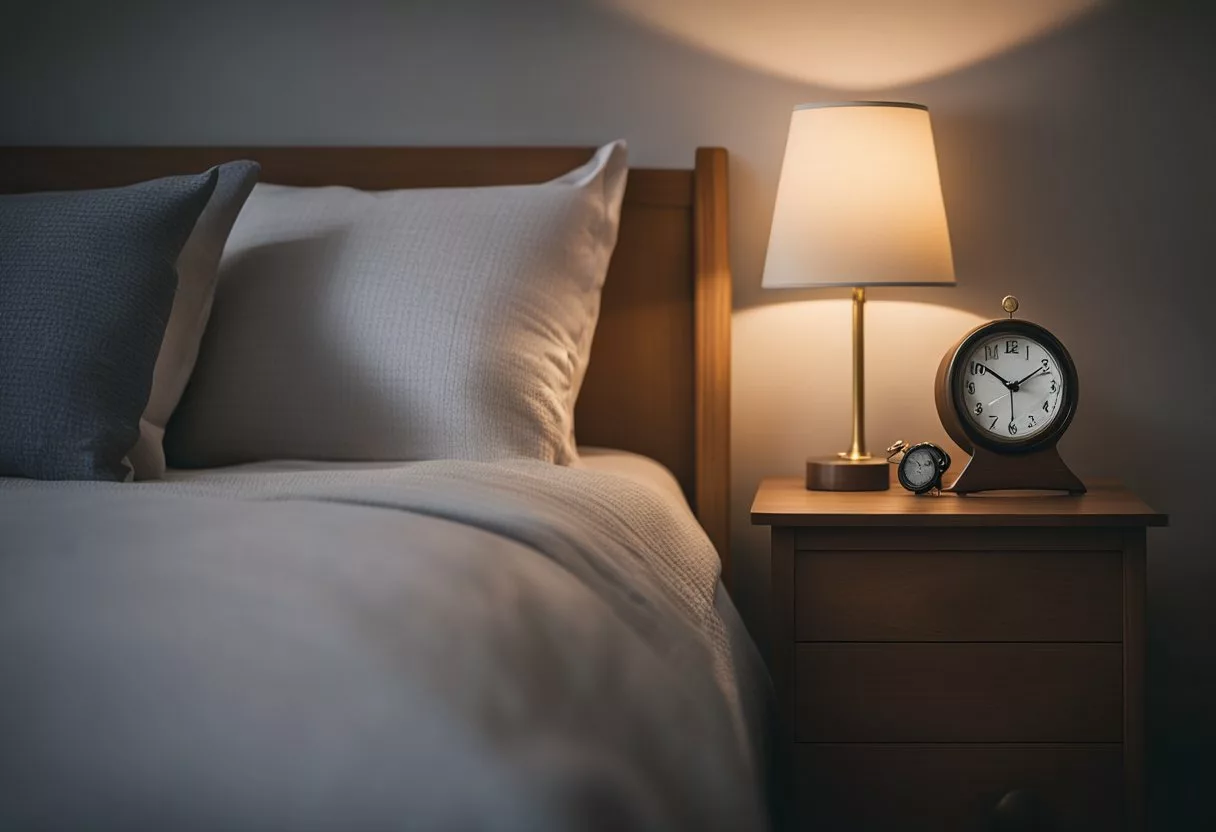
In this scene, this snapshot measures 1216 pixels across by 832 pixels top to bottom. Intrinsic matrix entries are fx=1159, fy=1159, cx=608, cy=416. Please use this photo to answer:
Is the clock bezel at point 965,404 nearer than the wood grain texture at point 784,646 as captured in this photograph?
No

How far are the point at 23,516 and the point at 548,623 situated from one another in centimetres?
42

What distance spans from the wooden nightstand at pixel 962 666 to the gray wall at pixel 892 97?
0.53 meters

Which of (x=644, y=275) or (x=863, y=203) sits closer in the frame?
(x=863, y=203)

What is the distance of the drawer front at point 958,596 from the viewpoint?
1.52m

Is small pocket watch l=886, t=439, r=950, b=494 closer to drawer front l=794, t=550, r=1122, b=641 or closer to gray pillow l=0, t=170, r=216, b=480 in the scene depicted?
drawer front l=794, t=550, r=1122, b=641

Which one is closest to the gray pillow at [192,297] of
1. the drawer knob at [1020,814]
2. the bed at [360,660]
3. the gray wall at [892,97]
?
the bed at [360,660]

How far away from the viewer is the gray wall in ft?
6.51

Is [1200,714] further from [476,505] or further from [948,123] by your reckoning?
[476,505]

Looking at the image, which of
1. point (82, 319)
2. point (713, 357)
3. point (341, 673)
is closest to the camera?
point (341, 673)

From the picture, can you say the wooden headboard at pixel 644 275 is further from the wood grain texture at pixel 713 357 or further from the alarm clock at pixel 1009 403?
the alarm clock at pixel 1009 403

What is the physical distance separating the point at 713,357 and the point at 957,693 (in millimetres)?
688

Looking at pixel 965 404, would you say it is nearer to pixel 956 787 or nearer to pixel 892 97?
pixel 956 787

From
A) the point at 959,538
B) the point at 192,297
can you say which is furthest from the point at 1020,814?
the point at 192,297

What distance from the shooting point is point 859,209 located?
1.69 m
